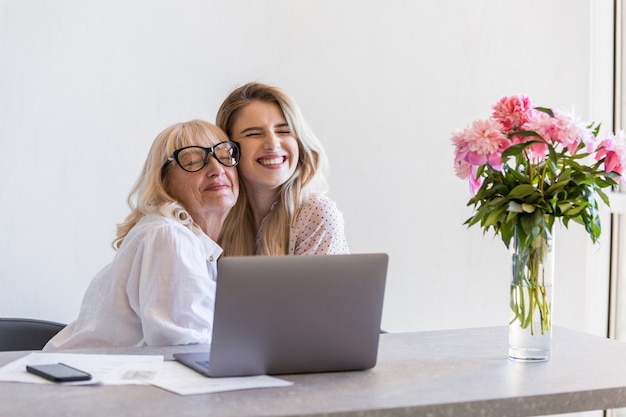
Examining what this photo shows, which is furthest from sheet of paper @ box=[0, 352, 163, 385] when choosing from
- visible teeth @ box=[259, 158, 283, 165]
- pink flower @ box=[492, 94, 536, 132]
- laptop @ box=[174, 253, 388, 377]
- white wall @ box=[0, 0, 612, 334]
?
white wall @ box=[0, 0, 612, 334]

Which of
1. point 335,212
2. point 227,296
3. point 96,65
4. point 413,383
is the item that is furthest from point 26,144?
point 413,383

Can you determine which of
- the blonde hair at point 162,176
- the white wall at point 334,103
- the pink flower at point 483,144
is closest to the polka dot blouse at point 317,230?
the blonde hair at point 162,176

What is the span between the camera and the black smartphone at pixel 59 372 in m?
1.72

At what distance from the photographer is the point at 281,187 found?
9.96ft

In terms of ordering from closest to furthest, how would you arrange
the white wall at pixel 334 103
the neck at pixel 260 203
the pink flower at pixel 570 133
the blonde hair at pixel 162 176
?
the pink flower at pixel 570 133, the blonde hair at pixel 162 176, the neck at pixel 260 203, the white wall at pixel 334 103

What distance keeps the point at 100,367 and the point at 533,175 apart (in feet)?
3.44

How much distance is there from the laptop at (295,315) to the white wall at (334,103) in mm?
1625

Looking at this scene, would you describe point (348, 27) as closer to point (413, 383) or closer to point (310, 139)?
point (310, 139)

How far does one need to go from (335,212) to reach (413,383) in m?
1.27

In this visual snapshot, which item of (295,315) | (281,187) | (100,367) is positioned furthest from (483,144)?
(281,187)

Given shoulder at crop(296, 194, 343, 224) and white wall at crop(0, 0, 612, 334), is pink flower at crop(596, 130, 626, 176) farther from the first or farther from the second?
white wall at crop(0, 0, 612, 334)

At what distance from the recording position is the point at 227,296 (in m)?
1.75

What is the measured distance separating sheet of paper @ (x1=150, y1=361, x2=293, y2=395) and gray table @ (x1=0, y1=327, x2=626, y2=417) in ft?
0.09

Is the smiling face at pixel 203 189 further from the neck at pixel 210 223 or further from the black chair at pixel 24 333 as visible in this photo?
the black chair at pixel 24 333
